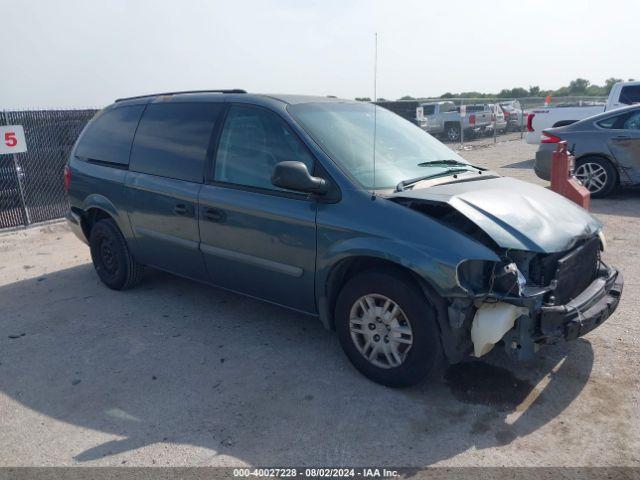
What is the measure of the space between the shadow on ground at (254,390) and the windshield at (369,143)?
55.8 inches

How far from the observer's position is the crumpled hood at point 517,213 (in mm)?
3262

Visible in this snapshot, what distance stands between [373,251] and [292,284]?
2.66 feet

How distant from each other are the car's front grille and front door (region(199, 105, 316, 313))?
1.59 m

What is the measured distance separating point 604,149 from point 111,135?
25.1 ft

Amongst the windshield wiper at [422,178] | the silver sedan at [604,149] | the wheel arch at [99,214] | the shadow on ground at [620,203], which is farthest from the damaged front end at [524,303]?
the silver sedan at [604,149]

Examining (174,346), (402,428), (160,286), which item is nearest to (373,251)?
(402,428)

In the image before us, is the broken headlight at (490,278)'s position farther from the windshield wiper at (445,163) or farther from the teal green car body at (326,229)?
the windshield wiper at (445,163)

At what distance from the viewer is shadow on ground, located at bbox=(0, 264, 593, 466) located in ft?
10.2

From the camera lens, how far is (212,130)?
4457 millimetres

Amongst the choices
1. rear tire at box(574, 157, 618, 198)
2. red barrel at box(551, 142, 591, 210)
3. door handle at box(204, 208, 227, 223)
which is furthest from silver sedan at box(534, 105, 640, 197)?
door handle at box(204, 208, 227, 223)

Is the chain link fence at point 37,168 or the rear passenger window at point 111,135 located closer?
the rear passenger window at point 111,135

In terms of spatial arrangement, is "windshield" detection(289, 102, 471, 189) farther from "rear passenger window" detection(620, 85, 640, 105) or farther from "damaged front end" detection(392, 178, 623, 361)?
"rear passenger window" detection(620, 85, 640, 105)

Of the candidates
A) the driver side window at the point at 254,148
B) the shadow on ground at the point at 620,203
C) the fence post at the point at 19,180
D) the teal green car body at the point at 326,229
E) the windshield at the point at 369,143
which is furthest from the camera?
the fence post at the point at 19,180

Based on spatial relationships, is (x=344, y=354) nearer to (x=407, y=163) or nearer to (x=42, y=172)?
(x=407, y=163)
